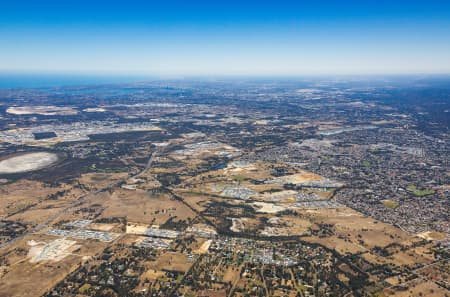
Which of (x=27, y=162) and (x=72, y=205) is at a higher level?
(x=27, y=162)

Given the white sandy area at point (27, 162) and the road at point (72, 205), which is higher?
the white sandy area at point (27, 162)

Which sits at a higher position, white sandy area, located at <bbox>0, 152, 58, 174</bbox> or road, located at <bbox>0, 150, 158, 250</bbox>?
white sandy area, located at <bbox>0, 152, 58, 174</bbox>

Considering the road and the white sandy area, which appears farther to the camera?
the white sandy area

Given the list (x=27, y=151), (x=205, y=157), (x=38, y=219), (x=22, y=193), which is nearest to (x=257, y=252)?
(x=38, y=219)

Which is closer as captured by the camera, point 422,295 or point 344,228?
point 422,295

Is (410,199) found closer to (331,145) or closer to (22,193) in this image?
(331,145)

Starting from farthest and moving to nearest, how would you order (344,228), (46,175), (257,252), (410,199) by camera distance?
(46,175), (410,199), (344,228), (257,252)

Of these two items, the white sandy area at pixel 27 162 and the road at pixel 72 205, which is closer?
the road at pixel 72 205

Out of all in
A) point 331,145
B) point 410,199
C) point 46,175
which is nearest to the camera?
point 410,199

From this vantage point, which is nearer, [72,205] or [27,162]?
[72,205]
